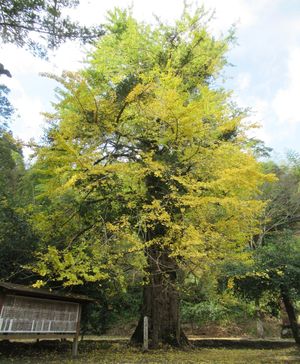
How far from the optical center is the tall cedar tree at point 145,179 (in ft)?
26.7

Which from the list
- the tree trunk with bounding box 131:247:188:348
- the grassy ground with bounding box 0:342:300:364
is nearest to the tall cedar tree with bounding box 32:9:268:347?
the tree trunk with bounding box 131:247:188:348

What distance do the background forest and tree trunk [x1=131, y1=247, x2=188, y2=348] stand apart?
0.04 meters

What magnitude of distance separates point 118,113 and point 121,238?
350 centimetres

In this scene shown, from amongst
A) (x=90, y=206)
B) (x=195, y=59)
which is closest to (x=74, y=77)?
(x=90, y=206)

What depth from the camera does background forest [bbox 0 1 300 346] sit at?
814 centimetres

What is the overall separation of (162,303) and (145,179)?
389 cm

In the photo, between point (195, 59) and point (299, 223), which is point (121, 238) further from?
point (299, 223)

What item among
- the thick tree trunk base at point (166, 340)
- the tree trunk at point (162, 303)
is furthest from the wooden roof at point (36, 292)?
the thick tree trunk base at point (166, 340)

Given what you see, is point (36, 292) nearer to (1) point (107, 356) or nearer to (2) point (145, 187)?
(1) point (107, 356)

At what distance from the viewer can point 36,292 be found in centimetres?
709

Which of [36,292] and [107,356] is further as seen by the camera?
[107,356]

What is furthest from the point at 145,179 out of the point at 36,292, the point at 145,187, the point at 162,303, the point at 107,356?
the point at 107,356

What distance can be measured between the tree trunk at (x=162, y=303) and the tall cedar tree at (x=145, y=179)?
0.03 metres

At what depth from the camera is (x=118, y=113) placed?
9.12m
